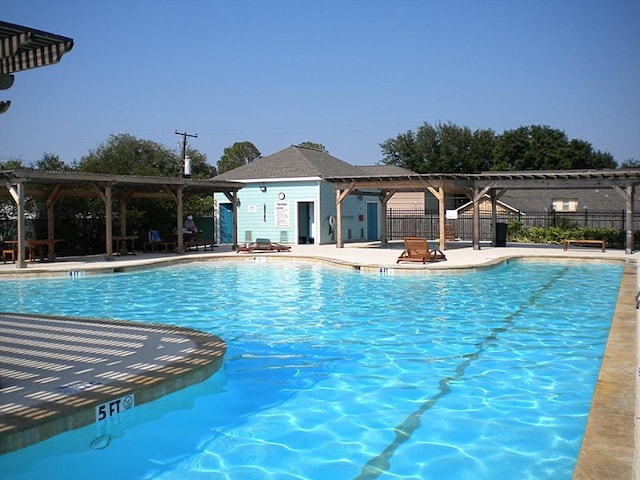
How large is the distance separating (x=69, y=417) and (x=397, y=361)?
364 cm

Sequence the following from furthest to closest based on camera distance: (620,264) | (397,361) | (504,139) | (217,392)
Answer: (504,139) → (620,264) → (397,361) → (217,392)

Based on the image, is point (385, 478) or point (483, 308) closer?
point (385, 478)

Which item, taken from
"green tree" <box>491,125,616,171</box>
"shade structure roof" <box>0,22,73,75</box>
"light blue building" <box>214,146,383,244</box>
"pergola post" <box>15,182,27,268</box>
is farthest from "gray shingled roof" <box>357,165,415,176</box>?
"shade structure roof" <box>0,22,73,75</box>

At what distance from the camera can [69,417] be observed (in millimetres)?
4215

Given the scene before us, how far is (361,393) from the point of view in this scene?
5.63 meters

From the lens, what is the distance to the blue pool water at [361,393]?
13.6 feet

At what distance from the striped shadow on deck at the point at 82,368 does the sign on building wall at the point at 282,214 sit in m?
17.2

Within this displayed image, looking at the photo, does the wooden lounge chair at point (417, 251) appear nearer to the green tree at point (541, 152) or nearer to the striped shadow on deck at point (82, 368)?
the striped shadow on deck at point (82, 368)

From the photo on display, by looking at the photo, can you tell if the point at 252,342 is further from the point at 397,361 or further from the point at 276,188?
the point at 276,188

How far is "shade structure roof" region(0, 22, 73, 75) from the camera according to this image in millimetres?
4328

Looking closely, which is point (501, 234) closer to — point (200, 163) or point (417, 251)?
point (417, 251)

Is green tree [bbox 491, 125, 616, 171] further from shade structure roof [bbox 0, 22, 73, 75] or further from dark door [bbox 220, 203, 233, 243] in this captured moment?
shade structure roof [bbox 0, 22, 73, 75]

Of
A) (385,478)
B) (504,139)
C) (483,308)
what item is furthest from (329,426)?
(504,139)

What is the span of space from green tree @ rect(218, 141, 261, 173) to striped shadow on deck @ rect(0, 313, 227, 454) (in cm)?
6262
